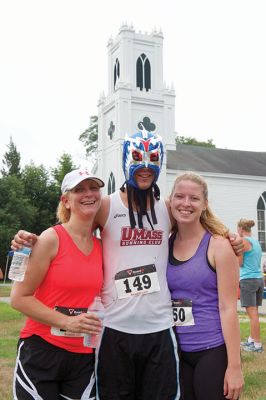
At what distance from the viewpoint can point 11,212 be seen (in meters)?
40.2

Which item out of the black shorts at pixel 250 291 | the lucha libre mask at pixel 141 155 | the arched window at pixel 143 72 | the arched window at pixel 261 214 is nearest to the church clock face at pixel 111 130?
the arched window at pixel 143 72

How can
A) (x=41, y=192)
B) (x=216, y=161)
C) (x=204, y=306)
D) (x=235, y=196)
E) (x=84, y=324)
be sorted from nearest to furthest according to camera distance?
(x=84, y=324) < (x=204, y=306) < (x=235, y=196) < (x=216, y=161) < (x=41, y=192)

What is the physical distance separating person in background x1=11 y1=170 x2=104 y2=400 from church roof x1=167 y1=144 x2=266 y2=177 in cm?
3437

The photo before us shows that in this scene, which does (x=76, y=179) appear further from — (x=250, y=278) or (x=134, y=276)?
(x=250, y=278)

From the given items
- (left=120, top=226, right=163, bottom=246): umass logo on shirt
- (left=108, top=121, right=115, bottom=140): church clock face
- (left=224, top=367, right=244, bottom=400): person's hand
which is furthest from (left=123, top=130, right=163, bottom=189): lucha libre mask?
(left=108, top=121, right=115, bottom=140): church clock face

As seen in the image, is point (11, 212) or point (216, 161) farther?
point (216, 161)

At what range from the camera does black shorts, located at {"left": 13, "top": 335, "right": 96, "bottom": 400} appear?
2.98 metres

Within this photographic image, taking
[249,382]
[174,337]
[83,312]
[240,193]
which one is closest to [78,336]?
[83,312]

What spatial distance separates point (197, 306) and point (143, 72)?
3876 cm

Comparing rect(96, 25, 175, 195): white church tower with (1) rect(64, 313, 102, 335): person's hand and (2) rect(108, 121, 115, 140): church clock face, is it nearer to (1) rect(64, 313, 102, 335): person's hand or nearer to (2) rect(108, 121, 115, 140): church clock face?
(2) rect(108, 121, 115, 140): church clock face

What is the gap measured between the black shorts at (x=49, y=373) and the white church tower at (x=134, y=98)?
35.3 metres

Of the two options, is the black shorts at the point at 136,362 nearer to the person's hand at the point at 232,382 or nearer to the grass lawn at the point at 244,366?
the person's hand at the point at 232,382

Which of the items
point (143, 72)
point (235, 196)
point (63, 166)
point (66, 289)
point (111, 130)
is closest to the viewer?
point (66, 289)

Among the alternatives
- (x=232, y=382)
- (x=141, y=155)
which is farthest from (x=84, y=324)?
(x=141, y=155)
